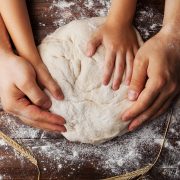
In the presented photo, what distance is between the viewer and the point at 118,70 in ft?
4.21

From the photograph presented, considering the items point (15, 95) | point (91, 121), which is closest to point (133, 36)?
point (91, 121)

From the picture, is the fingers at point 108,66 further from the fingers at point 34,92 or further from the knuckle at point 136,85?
the fingers at point 34,92

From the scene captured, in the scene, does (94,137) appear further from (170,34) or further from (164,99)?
(170,34)

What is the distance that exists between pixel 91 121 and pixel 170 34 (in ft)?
1.43

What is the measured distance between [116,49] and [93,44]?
9 centimetres

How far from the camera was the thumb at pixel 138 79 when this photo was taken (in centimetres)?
126

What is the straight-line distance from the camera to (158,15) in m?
1.48

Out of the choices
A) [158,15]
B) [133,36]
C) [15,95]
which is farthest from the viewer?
[158,15]

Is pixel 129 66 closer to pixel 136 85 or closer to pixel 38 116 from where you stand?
pixel 136 85

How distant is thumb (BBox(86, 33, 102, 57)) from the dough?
0.7 inches

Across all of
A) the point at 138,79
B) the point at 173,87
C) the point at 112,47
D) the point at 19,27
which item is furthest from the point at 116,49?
the point at 19,27

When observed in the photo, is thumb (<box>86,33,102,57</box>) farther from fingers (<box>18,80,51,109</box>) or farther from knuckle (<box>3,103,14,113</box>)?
knuckle (<box>3,103,14,113</box>)

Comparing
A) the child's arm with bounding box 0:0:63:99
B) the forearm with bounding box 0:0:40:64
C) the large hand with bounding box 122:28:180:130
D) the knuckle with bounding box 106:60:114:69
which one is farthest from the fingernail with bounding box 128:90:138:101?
the forearm with bounding box 0:0:40:64

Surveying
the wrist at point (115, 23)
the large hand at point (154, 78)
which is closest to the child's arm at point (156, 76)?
the large hand at point (154, 78)
